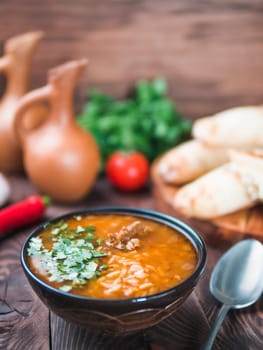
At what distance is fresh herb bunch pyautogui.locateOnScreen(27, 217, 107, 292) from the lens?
1.26m

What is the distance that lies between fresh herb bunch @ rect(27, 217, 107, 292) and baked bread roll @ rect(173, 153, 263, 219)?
0.51 m

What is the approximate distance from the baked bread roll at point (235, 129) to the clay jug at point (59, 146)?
480 millimetres

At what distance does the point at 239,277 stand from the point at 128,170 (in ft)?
2.94

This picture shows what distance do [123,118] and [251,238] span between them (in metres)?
0.99

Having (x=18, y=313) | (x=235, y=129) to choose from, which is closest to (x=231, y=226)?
(x=235, y=129)

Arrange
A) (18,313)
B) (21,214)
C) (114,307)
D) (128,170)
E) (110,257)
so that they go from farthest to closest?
(128,170)
(21,214)
(18,313)
(110,257)
(114,307)

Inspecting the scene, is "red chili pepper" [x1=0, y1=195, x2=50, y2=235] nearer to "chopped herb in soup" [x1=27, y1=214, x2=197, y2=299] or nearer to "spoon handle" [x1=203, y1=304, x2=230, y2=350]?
"chopped herb in soup" [x1=27, y1=214, x2=197, y2=299]

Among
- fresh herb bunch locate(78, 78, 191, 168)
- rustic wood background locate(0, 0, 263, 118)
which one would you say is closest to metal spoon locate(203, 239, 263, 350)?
fresh herb bunch locate(78, 78, 191, 168)

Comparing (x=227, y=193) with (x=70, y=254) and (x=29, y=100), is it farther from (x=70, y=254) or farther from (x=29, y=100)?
(x=29, y=100)

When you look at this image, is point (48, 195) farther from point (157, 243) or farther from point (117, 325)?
point (117, 325)

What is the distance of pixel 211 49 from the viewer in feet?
8.93

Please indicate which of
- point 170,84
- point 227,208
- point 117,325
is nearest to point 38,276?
A: point 117,325

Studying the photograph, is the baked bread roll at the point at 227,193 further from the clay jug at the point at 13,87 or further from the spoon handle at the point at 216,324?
the clay jug at the point at 13,87

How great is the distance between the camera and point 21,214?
1.96 m
